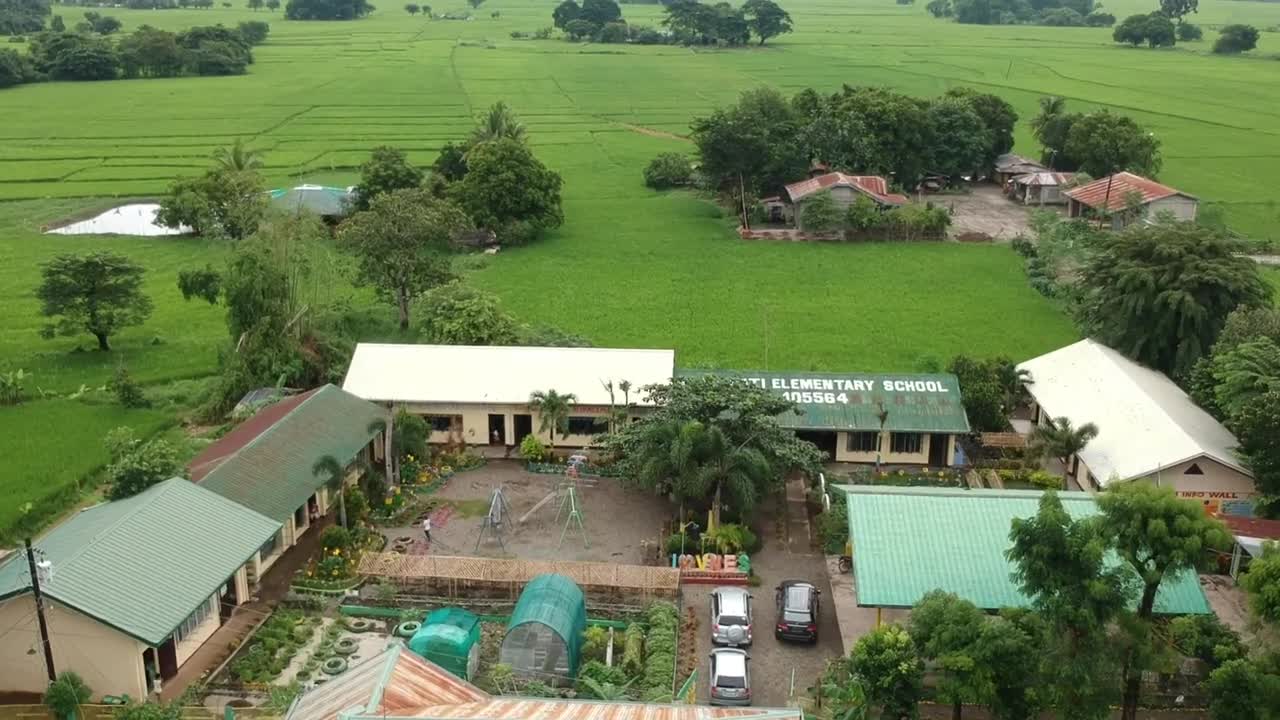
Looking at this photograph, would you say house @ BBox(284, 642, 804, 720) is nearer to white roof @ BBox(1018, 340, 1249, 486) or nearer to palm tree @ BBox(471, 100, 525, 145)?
white roof @ BBox(1018, 340, 1249, 486)

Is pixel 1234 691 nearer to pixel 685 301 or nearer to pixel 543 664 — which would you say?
pixel 543 664

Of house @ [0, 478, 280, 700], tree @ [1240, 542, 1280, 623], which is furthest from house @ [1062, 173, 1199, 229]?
house @ [0, 478, 280, 700]

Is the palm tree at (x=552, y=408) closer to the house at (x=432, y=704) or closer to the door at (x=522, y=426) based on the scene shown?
the door at (x=522, y=426)

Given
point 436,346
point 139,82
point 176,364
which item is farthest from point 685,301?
point 139,82

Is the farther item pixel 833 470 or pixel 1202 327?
pixel 1202 327

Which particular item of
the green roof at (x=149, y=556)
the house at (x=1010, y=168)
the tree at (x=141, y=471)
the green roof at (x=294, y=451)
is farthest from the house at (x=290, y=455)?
the house at (x=1010, y=168)
